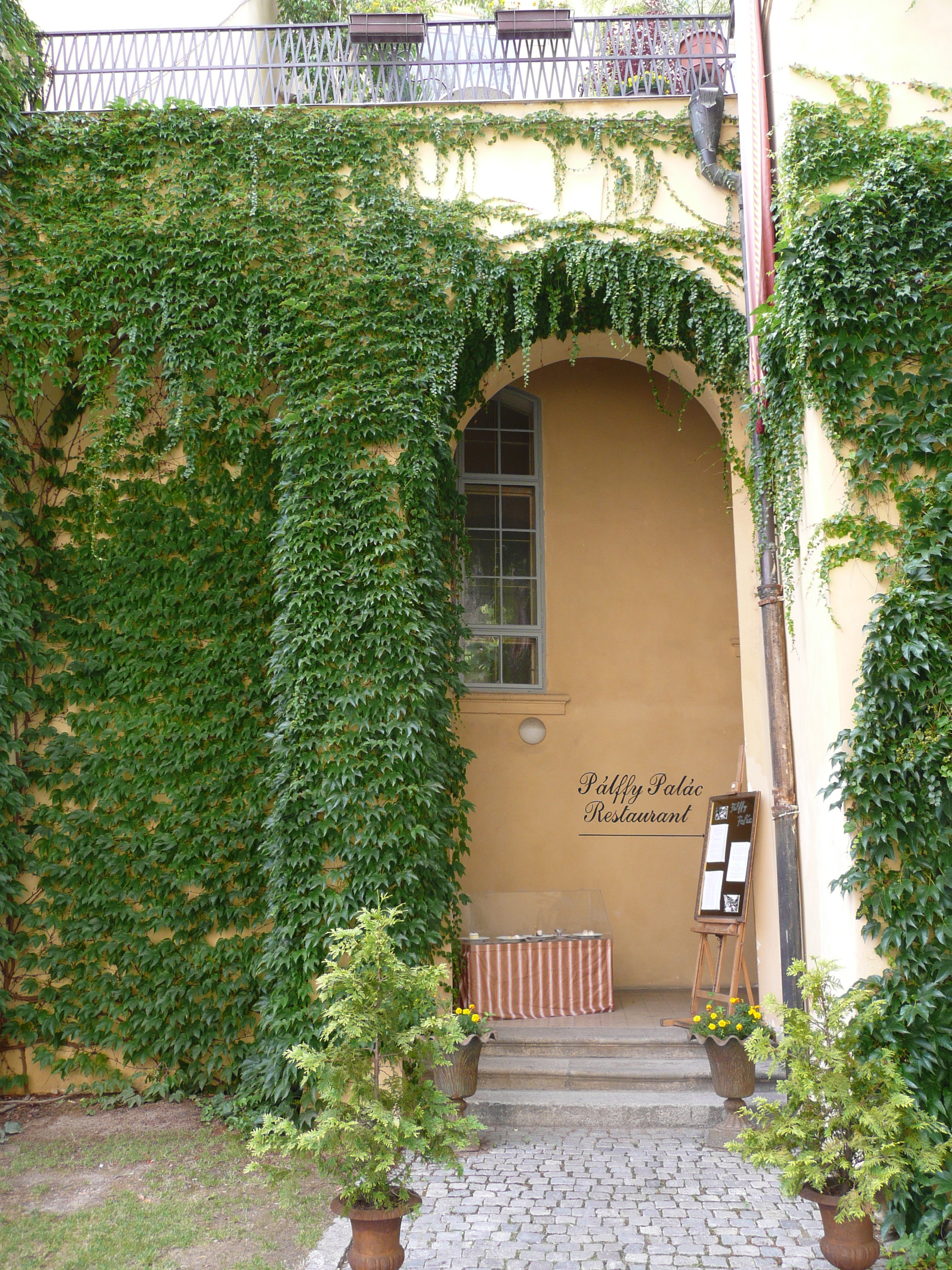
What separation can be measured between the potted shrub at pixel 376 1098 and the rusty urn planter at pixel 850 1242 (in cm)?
147

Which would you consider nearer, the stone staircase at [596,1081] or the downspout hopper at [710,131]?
the stone staircase at [596,1081]

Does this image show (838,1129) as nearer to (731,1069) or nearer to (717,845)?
(731,1069)

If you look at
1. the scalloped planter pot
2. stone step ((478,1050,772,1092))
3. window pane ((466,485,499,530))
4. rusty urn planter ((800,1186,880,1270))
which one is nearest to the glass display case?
stone step ((478,1050,772,1092))

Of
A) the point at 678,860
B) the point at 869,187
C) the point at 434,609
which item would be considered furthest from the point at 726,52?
the point at 678,860

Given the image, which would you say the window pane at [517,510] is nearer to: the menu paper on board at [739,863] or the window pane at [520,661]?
the window pane at [520,661]

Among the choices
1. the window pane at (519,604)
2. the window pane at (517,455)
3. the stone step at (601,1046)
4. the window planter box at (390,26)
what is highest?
the window planter box at (390,26)

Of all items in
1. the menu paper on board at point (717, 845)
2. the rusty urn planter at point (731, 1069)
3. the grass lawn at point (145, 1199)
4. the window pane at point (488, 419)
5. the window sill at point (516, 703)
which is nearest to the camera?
the grass lawn at point (145, 1199)

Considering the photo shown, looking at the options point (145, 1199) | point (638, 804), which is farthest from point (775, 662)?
point (145, 1199)

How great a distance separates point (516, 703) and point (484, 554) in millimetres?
1554

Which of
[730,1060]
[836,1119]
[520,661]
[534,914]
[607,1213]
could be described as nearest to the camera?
[836,1119]

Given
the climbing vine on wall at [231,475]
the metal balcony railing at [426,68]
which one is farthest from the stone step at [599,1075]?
the metal balcony railing at [426,68]

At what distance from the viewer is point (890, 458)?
5.32m

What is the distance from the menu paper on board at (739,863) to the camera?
7234 millimetres

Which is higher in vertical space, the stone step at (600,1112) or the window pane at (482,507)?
the window pane at (482,507)
